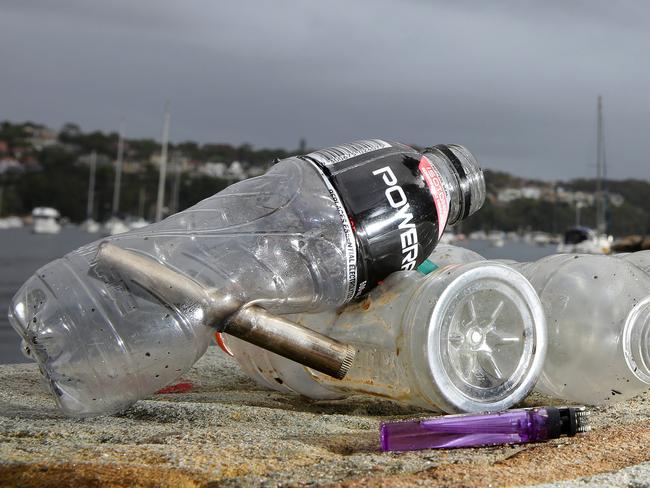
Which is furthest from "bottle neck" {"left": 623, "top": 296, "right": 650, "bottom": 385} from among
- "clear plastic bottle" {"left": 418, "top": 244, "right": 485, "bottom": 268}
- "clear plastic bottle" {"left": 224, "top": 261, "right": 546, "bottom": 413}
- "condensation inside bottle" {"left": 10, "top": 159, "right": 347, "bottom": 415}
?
"condensation inside bottle" {"left": 10, "top": 159, "right": 347, "bottom": 415}

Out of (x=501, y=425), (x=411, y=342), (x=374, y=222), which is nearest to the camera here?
(x=501, y=425)

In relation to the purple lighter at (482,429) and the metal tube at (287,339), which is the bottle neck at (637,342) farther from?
the metal tube at (287,339)

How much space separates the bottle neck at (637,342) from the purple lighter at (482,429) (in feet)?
2.48

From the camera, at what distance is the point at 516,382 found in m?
3.21

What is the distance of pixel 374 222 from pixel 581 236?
51175 millimetres

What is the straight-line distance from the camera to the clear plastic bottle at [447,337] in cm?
307

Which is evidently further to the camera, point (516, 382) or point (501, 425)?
point (516, 382)

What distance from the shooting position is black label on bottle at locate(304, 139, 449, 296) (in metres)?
3.40

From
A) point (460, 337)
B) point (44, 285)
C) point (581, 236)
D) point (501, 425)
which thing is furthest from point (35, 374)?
point (581, 236)

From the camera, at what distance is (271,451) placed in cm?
267

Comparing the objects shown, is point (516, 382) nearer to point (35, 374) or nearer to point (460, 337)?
point (460, 337)

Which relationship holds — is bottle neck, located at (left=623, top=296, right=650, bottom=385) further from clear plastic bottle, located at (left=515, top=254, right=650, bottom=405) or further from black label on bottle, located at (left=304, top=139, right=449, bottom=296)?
black label on bottle, located at (left=304, top=139, right=449, bottom=296)

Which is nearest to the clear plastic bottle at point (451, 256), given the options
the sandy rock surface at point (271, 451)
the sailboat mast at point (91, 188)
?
the sandy rock surface at point (271, 451)

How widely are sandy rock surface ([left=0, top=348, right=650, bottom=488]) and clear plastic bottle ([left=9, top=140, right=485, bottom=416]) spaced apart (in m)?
0.22
